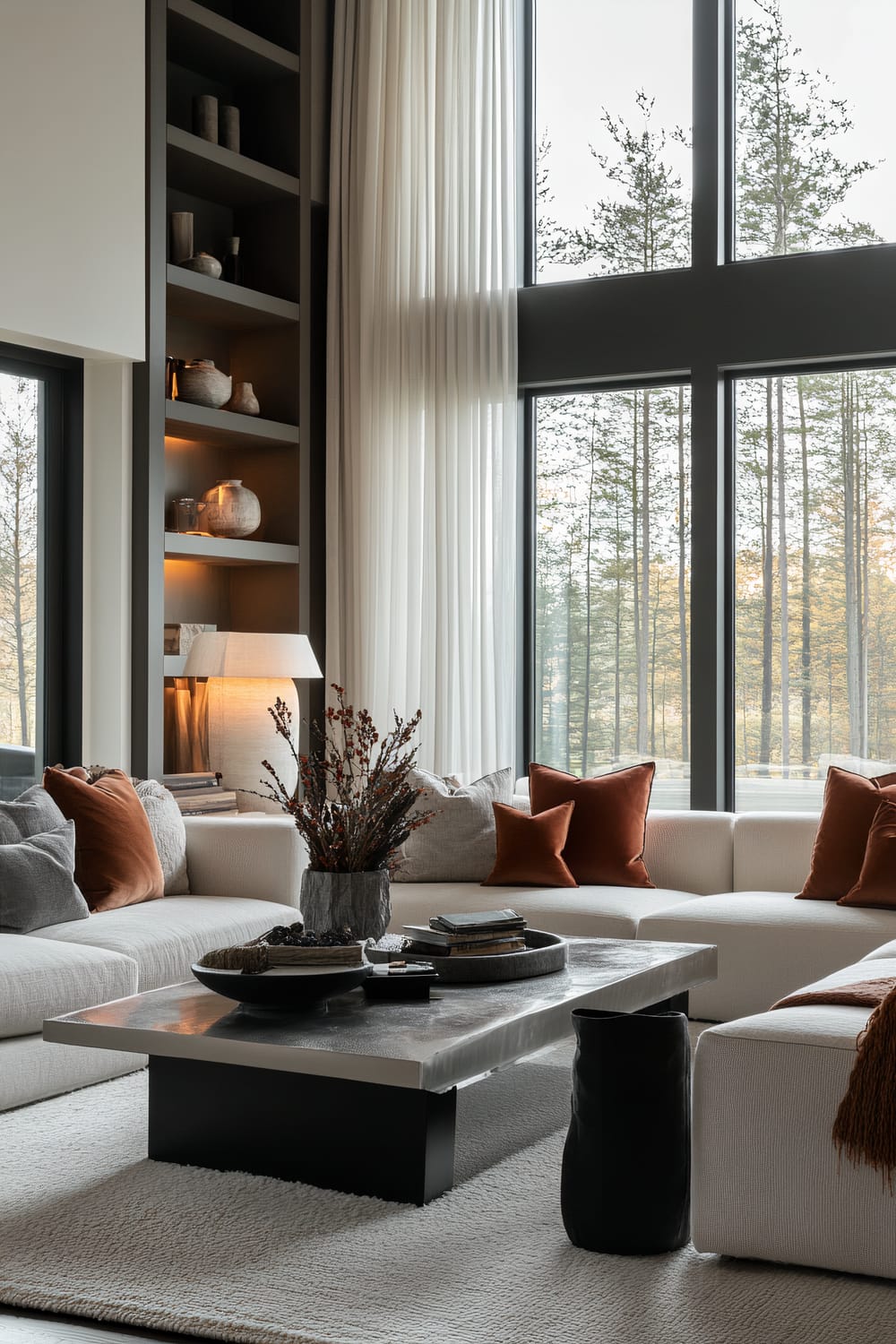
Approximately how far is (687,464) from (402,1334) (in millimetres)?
4456

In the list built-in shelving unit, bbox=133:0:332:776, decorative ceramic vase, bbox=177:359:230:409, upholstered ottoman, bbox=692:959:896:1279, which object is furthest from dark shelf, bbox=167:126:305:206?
upholstered ottoman, bbox=692:959:896:1279

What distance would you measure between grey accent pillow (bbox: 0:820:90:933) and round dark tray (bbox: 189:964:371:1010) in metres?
1.09

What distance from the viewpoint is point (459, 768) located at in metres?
6.17

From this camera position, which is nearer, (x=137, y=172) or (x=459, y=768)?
(x=137, y=172)

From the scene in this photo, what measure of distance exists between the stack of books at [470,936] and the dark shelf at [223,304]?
337 centimetres

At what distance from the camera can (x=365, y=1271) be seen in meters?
2.44

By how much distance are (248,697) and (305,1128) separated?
295cm

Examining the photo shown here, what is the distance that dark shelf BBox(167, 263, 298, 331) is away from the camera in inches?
226


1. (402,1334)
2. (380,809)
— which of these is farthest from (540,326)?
(402,1334)

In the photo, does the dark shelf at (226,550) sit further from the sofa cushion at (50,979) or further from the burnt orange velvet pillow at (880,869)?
the burnt orange velvet pillow at (880,869)

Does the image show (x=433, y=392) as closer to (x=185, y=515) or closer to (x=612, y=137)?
(x=185, y=515)

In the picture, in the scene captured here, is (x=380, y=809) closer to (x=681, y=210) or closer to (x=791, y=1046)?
(x=791, y=1046)

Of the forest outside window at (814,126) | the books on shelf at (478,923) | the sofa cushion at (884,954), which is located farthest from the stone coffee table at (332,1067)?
the forest outside window at (814,126)

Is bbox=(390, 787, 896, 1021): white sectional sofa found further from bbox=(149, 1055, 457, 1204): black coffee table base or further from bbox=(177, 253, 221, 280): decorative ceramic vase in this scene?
bbox=(177, 253, 221, 280): decorative ceramic vase
